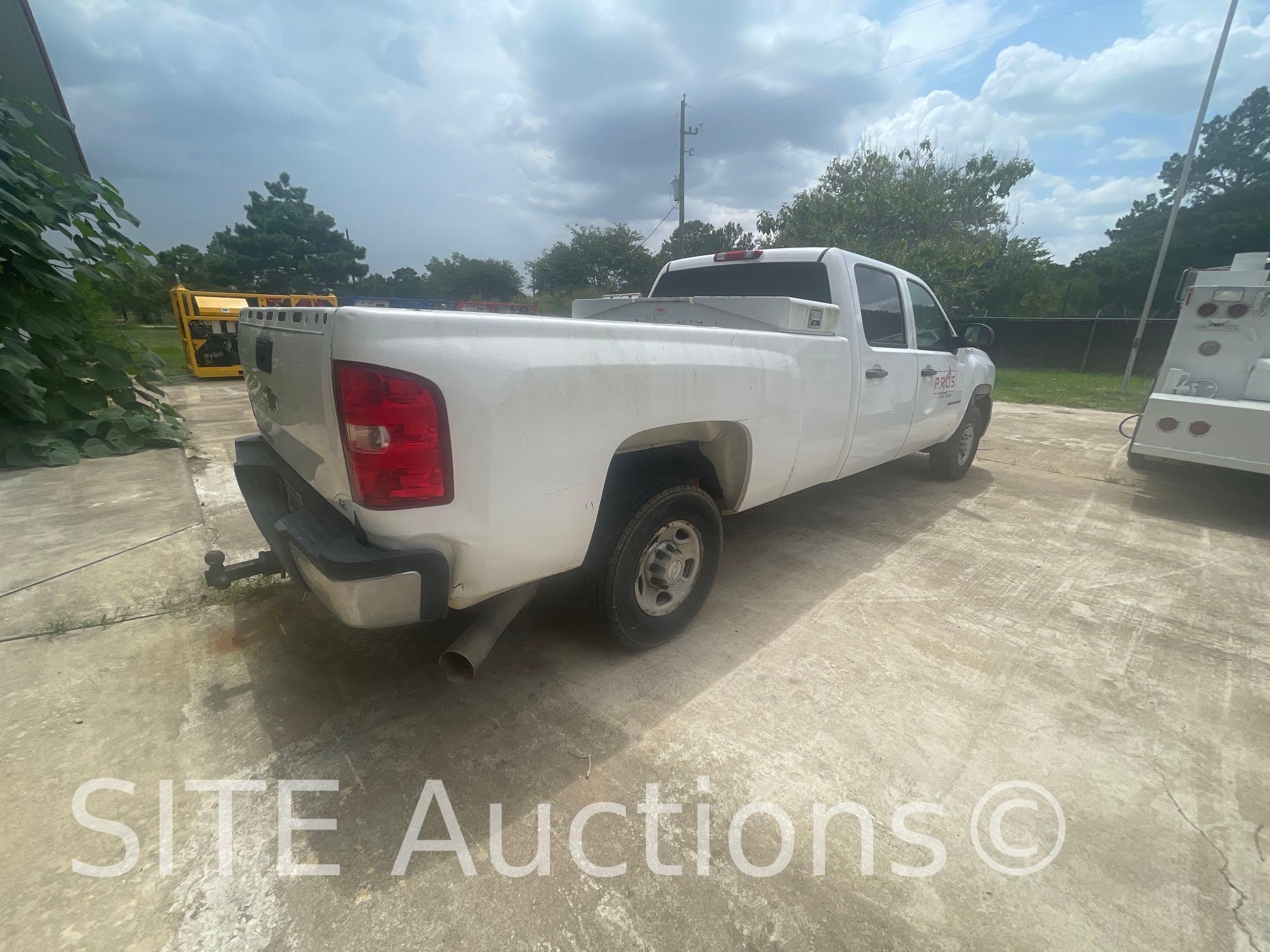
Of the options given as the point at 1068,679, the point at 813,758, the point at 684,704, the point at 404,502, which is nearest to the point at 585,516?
the point at 404,502

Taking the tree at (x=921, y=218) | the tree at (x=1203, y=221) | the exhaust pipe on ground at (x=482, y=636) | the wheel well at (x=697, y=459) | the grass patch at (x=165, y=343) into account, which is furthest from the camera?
the tree at (x=1203, y=221)

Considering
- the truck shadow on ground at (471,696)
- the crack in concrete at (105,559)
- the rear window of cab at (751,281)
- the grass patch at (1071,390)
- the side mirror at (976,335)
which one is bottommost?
the truck shadow on ground at (471,696)

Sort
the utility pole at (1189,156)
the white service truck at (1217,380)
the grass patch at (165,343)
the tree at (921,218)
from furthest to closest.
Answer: the tree at (921,218), the utility pole at (1189,156), the grass patch at (165,343), the white service truck at (1217,380)

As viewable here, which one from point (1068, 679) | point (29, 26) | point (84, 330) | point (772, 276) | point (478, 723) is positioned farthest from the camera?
point (29, 26)

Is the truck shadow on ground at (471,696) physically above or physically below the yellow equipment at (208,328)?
below

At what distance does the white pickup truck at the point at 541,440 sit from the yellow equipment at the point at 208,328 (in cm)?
1155

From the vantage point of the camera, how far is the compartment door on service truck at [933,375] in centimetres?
405

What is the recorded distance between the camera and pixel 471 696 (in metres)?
2.24

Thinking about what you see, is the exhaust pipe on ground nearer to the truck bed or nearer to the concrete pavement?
the truck bed

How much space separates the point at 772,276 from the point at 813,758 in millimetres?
2867

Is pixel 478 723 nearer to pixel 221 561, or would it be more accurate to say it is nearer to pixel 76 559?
pixel 221 561

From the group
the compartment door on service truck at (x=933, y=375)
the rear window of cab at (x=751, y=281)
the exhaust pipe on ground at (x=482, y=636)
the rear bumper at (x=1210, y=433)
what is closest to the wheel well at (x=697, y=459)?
the exhaust pipe on ground at (x=482, y=636)

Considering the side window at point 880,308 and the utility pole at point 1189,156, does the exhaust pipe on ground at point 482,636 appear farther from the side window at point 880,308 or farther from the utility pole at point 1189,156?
the utility pole at point 1189,156

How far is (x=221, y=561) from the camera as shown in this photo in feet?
7.47
